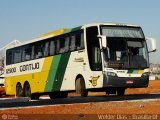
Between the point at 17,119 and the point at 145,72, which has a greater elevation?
the point at 145,72

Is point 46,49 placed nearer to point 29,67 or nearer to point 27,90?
point 29,67

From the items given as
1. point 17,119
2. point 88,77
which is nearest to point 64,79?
point 88,77

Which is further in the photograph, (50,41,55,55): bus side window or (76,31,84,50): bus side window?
(50,41,55,55): bus side window

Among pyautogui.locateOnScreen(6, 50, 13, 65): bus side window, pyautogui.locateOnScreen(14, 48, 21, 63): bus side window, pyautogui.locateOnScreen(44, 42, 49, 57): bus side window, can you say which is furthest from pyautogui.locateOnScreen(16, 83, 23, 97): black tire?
pyautogui.locateOnScreen(44, 42, 49, 57): bus side window

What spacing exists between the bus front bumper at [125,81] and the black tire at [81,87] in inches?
70.4

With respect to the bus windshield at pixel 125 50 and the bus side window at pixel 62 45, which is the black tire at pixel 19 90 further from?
the bus windshield at pixel 125 50

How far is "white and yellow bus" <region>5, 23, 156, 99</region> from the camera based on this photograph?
21.9 m

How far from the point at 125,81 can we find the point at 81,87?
259cm

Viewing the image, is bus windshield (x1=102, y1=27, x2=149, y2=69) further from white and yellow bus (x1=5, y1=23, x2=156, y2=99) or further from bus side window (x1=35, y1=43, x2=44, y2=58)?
bus side window (x1=35, y1=43, x2=44, y2=58)

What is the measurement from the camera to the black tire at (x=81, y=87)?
2319 centimetres

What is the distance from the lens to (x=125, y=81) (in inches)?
862

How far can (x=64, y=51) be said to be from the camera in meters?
24.8

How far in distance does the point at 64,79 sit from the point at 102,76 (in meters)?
3.89

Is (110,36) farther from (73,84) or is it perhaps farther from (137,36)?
(73,84)
